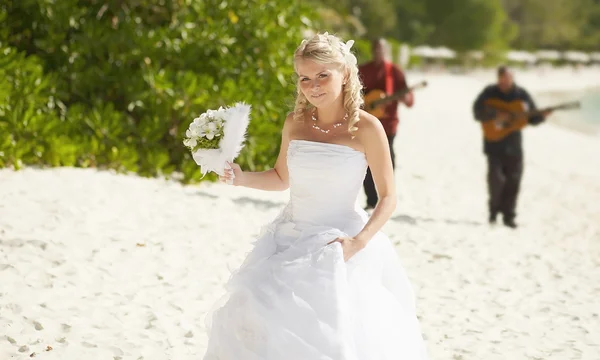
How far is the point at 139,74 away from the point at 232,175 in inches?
270

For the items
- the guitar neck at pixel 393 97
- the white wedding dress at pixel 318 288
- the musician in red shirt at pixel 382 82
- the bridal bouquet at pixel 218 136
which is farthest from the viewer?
the musician in red shirt at pixel 382 82

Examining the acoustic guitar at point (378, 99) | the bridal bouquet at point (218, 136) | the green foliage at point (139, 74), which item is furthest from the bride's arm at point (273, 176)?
the green foliage at point (139, 74)

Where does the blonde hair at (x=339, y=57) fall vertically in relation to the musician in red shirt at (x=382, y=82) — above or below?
above

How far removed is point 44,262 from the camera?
20.1ft

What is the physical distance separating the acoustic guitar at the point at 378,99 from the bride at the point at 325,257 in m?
5.22

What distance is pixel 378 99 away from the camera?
8.87 metres

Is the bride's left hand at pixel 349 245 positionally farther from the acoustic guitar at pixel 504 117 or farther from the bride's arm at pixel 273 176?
the acoustic guitar at pixel 504 117


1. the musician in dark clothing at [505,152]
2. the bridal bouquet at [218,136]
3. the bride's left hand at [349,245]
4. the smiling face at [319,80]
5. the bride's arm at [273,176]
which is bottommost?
the musician in dark clothing at [505,152]

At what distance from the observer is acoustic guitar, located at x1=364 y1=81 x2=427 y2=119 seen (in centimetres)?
882

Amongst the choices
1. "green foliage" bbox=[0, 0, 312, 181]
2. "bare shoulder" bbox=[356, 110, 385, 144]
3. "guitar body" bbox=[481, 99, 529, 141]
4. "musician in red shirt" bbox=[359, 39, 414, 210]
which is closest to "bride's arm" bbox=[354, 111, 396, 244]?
"bare shoulder" bbox=[356, 110, 385, 144]

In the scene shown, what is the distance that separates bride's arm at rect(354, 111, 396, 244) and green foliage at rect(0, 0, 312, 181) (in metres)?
6.06

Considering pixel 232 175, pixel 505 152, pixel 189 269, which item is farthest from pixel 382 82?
pixel 232 175

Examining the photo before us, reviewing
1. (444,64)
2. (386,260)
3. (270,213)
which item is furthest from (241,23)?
(444,64)

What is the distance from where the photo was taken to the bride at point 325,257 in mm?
3307
